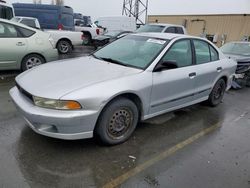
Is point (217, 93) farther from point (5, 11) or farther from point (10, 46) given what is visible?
point (5, 11)

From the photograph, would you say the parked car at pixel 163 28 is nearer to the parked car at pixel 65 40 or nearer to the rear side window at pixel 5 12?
the parked car at pixel 65 40

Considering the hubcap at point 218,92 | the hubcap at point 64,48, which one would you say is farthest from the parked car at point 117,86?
the hubcap at point 64,48

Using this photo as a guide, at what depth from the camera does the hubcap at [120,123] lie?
3268mm

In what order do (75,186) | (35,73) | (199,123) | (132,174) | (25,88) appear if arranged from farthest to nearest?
1. (199,123)
2. (35,73)
3. (25,88)
4. (132,174)
5. (75,186)

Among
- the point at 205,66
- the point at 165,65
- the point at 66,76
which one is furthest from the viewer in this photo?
the point at 205,66

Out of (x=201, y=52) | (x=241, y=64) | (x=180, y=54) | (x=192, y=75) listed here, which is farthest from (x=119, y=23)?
(x=192, y=75)

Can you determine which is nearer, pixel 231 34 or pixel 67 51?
pixel 67 51

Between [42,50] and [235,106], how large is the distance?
16.7ft

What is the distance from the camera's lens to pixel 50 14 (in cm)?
1421

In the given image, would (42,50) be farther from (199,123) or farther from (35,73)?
(199,123)

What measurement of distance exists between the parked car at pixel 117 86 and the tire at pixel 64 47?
742cm

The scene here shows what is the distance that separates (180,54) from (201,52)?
70 cm

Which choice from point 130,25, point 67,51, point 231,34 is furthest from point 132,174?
point 231,34

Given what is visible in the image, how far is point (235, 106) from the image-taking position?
5625 mm
